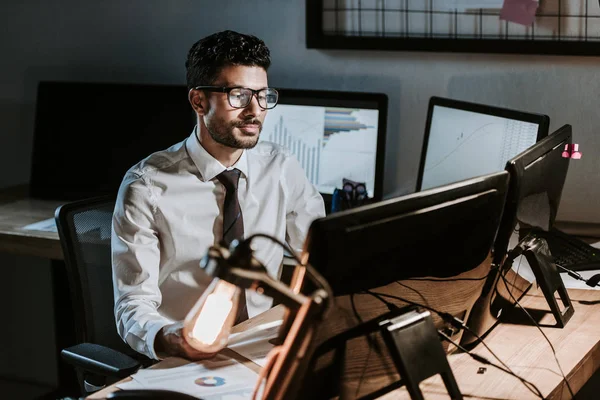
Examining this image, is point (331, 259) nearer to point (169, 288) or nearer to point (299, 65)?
point (169, 288)

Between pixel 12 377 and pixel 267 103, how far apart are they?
1996 mm

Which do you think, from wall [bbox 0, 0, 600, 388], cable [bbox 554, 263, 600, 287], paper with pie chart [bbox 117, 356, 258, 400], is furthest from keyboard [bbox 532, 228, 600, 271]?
paper with pie chart [bbox 117, 356, 258, 400]

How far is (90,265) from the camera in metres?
1.88

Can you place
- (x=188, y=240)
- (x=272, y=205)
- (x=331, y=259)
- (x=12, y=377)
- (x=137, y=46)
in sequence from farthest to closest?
(x=12, y=377), (x=137, y=46), (x=272, y=205), (x=188, y=240), (x=331, y=259)

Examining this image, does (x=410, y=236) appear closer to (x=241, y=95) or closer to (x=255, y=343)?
(x=255, y=343)

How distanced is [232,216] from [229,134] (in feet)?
0.62

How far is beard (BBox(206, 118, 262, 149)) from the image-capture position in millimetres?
1831

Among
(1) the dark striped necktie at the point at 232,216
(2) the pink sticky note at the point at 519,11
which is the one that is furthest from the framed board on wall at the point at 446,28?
(1) the dark striped necktie at the point at 232,216

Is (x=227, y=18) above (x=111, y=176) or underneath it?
above

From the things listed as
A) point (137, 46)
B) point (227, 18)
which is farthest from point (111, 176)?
point (227, 18)

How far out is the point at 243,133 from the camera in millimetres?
1836

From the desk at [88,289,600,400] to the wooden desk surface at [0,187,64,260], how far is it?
40.0 inches

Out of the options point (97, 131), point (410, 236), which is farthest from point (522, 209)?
point (97, 131)

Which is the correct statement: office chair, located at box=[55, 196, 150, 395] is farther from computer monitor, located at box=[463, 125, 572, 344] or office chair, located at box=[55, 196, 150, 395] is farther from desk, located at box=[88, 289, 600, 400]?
computer monitor, located at box=[463, 125, 572, 344]
